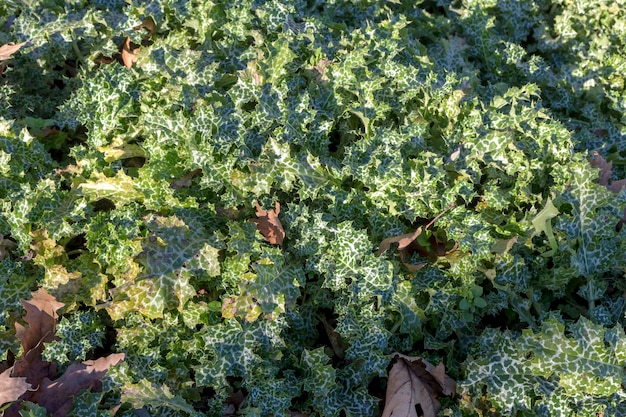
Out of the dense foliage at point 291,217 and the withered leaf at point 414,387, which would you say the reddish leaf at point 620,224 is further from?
the withered leaf at point 414,387

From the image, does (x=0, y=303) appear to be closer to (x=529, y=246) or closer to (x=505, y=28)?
(x=529, y=246)

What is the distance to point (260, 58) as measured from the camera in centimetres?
298

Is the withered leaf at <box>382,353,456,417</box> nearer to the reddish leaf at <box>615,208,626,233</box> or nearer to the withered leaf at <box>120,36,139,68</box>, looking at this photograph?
the reddish leaf at <box>615,208,626,233</box>

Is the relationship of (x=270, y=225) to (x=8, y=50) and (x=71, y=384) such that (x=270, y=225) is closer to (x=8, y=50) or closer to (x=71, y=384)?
(x=71, y=384)

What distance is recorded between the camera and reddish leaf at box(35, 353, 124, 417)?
2270mm

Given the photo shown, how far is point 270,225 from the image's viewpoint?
8.59 ft

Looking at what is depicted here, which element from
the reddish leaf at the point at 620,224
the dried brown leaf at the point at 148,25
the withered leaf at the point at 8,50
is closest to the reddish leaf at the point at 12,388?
the withered leaf at the point at 8,50

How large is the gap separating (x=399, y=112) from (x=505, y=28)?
4.32 ft

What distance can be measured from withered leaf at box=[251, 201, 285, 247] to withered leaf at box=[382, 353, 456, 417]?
711 millimetres

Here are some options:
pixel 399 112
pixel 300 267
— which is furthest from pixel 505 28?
pixel 300 267

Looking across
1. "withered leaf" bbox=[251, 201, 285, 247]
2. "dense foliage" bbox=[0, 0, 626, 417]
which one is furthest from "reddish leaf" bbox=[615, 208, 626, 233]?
"withered leaf" bbox=[251, 201, 285, 247]

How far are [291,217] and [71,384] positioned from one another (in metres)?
1.11

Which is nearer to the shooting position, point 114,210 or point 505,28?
point 114,210

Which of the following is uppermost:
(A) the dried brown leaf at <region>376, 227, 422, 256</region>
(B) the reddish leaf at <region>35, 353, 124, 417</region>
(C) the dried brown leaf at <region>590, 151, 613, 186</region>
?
(A) the dried brown leaf at <region>376, 227, 422, 256</region>
